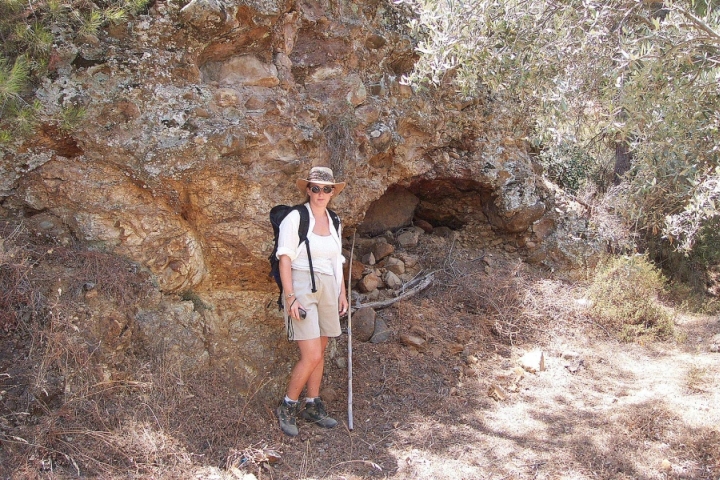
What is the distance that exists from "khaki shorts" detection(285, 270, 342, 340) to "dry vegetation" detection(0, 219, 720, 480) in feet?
2.19

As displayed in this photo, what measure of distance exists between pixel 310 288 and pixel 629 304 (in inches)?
160

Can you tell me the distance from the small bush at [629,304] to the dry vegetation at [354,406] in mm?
440

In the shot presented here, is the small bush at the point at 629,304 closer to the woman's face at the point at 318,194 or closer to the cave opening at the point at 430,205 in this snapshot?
the cave opening at the point at 430,205

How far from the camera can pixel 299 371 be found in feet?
13.0

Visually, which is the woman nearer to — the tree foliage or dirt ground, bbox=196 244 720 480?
dirt ground, bbox=196 244 720 480

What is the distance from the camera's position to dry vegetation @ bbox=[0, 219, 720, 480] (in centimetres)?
322

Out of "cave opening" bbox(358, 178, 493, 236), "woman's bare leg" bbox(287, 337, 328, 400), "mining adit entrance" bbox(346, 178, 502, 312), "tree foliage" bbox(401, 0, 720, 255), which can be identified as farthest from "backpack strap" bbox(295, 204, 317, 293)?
"cave opening" bbox(358, 178, 493, 236)

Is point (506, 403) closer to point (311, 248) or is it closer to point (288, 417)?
point (288, 417)

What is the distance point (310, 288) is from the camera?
3932mm

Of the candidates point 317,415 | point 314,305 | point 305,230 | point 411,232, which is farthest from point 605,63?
point 317,415

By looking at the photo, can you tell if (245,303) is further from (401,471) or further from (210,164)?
(401,471)

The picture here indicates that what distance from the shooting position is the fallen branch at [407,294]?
5.75m

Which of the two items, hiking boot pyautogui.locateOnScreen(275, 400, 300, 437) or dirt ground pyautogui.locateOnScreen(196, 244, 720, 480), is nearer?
dirt ground pyautogui.locateOnScreen(196, 244, 720, 480)

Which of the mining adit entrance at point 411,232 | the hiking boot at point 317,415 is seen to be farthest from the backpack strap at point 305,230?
the mining adit entrance at point 411,232
